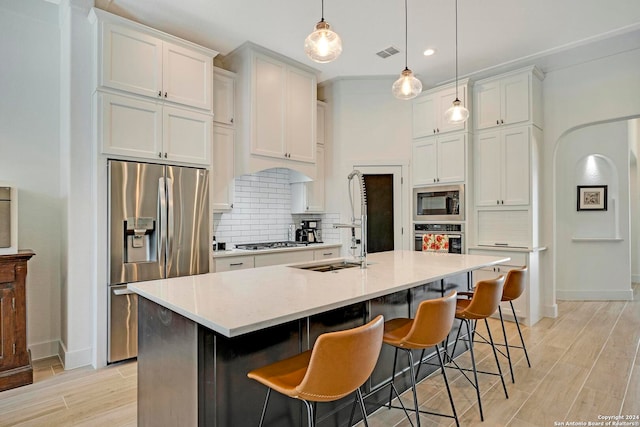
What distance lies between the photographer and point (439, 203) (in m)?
4.66

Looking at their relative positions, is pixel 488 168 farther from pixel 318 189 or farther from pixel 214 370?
pixel 214 370

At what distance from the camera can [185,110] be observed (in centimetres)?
345

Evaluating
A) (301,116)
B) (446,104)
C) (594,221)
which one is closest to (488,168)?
(446,104)

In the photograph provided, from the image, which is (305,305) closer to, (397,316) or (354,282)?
(354,282)

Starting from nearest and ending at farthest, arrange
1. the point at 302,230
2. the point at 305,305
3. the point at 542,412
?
the point at 305,305
the point at 542,412
the point at 302,230

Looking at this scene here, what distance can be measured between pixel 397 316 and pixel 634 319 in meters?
3.84

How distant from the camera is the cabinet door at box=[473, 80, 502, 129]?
4.34 metres

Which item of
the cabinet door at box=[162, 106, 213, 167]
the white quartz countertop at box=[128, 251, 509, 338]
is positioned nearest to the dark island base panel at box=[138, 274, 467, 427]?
the white quartz countertop at box=[128, 251, 509, 338]

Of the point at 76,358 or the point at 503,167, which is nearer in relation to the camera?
the point at 76,358

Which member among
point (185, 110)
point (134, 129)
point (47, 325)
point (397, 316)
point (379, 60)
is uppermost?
point (379, 60)

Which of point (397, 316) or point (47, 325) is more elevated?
point (397, 316)

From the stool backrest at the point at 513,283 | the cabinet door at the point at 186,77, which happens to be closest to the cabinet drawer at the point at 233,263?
the cabinet door at the point at 186,77

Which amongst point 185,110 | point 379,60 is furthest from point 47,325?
point 379,60

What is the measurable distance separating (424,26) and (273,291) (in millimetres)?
3014
